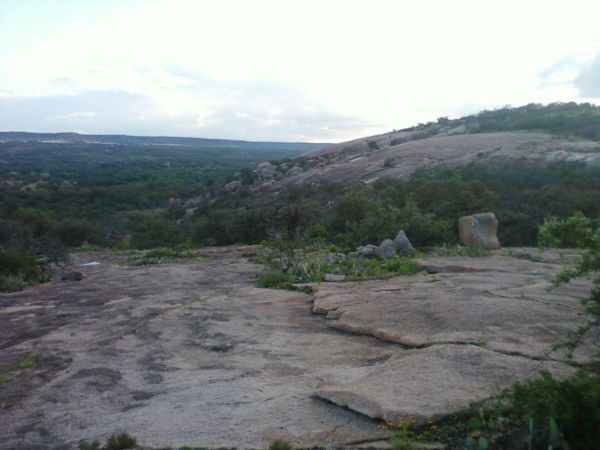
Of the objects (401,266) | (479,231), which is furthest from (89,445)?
(479,231)

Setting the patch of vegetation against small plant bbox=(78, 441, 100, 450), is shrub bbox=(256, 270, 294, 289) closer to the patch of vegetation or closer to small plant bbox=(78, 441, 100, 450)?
the patch of vegetation

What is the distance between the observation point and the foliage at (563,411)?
356 centimetres

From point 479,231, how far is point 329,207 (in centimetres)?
1041

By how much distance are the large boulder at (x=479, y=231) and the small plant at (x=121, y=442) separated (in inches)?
412

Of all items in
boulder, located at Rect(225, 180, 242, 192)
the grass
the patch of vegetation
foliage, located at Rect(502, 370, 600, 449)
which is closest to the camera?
foliage, located at Rect(502, 370, 600, 449)

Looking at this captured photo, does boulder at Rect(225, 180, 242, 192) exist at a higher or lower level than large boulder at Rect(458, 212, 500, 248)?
lower

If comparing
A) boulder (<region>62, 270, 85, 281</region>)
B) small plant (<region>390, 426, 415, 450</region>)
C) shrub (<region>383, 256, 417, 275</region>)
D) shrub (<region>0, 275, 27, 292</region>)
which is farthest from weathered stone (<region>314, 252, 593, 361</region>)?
shrub (<region>0, 275, 27, 292</region>)

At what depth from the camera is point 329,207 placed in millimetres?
23484

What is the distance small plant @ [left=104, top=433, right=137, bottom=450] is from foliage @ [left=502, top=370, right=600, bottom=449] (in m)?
2.76

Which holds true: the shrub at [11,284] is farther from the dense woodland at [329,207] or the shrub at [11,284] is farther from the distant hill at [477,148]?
the distant hill at [477,148]

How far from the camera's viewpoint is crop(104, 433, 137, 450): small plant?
13.7 feet

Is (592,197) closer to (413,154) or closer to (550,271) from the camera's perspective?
(550,271)

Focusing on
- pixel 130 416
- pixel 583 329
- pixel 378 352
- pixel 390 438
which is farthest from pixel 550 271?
pixel 130 416

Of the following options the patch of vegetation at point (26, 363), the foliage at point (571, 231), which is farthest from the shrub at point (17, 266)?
the foliage at point (571, 231)
